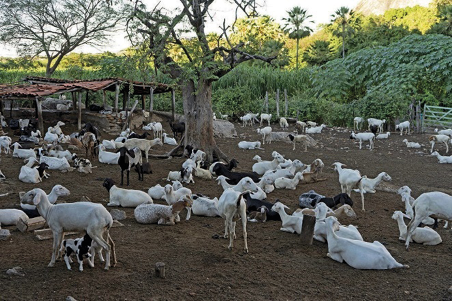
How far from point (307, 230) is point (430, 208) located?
6.16 feet

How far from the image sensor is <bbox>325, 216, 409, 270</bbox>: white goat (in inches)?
226

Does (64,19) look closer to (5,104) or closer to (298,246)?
(5,104)

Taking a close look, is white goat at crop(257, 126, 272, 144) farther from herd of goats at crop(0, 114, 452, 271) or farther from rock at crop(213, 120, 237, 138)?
herd of goats at crop(0, 114, 452, 271)

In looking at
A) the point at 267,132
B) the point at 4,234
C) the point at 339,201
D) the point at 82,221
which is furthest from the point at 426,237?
the point at 267,132

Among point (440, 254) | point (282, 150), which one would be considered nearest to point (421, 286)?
point (440, 254)

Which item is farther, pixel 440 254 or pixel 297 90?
pixel 297 90

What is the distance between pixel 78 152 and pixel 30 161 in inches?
156

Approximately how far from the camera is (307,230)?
6.67m

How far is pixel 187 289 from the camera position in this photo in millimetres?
4973

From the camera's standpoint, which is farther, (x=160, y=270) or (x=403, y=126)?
(x=403, y=126)

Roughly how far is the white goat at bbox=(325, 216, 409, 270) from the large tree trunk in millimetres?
8446

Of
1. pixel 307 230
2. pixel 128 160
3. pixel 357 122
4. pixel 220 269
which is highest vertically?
pixel 357 122

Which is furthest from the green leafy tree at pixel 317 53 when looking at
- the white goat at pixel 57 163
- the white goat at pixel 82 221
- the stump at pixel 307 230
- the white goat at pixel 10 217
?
the white goat at pixel 82 221

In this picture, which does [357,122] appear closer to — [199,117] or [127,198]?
Result: [199,117]
